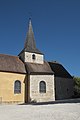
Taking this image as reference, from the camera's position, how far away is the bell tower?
33156mm

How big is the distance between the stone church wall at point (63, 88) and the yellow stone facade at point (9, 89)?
7.01 meters

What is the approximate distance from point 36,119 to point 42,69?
21.6 metres

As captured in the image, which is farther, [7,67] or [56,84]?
[56,84]

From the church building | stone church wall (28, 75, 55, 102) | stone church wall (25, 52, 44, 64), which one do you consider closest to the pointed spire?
the church building

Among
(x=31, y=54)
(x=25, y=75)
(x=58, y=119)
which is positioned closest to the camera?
(x=58, y=119)

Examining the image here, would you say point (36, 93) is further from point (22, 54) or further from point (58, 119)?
point (58, 119)

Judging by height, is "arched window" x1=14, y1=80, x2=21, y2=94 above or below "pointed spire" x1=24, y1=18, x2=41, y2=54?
below

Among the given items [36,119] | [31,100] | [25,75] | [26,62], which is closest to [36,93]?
[31,100]

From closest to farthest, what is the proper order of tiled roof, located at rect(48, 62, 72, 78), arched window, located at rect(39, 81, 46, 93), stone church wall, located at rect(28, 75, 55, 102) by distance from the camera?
stone church wall, located at rect(28, 75, 55, 102)
arched window, located at rect(39, 81, 46, 93)
tiled roof, located at rect(48, 62, 72, 78)

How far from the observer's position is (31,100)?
29.6 meters

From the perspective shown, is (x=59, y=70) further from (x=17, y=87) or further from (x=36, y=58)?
(x=17, y=87)

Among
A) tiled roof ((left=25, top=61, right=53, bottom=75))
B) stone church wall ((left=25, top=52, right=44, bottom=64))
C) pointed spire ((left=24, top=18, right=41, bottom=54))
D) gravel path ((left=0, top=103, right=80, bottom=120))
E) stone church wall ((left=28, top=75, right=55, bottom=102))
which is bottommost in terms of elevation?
gravel path ((left=0, top=103, right=80, bottom=120))

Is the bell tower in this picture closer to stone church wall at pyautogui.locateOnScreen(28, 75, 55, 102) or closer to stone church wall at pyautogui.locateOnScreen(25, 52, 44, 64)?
stone church wall at pyautogui.locateOnScreen(25, 52, 44, 64)

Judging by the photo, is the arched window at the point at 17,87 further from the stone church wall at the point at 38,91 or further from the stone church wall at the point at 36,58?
the stone church wall at the point at 36,58
